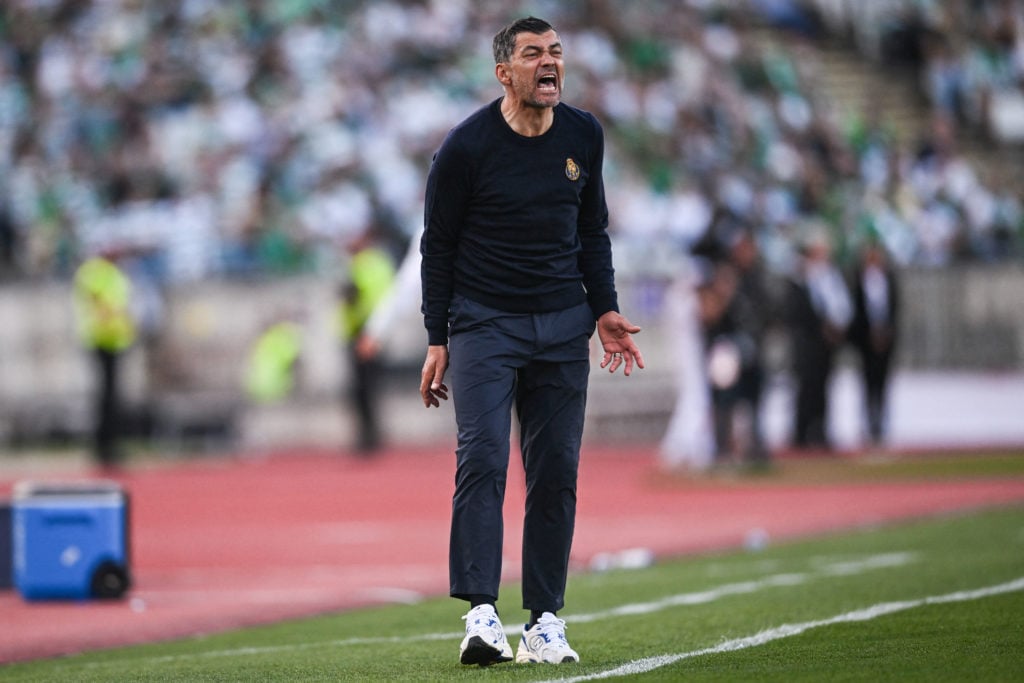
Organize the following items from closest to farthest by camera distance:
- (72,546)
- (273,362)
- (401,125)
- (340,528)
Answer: (72,546) < (340,528) < (273,362) < (401,125)

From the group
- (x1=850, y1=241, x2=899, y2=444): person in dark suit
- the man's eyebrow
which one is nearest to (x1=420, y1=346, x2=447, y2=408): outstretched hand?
the man's eyebrow

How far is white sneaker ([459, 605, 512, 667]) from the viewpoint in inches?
252

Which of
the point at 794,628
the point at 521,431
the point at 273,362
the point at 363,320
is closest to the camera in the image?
the point at 521,431

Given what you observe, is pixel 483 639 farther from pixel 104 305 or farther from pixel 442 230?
pixel 104 305

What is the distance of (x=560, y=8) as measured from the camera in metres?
28.2

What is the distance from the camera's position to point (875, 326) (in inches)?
840

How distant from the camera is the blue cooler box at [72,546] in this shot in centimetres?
1055

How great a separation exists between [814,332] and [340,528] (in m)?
8.24

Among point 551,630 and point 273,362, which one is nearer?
point 551,630

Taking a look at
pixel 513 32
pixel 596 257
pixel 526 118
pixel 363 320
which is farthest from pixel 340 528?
pixel 513 32

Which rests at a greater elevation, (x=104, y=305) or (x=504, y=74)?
(x=504, y=74)

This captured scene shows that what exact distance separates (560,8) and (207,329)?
22.9 ft

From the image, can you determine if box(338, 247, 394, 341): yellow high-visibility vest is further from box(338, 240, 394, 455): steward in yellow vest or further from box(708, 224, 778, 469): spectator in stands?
box(708, 224, 778, 469): spectator in stands

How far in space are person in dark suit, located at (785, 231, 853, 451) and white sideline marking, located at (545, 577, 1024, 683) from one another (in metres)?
12.5
